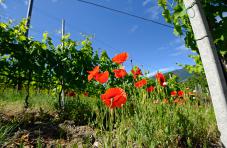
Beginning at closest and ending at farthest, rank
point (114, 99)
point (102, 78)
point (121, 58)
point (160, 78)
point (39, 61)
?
point (114, 99)
point (102, 78)
point (121, 58)
point (160, 78)
point (39, 61)

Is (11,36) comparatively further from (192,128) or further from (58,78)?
(192,128)

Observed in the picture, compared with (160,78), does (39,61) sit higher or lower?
higher

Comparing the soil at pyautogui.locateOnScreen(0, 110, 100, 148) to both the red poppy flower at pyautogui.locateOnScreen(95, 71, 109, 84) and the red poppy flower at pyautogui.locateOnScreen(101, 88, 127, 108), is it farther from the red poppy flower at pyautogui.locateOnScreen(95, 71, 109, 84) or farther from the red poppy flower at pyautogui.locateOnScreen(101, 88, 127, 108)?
the red poppy flower at pyautogui.locateOnScreen(95, 71, 109, 84)

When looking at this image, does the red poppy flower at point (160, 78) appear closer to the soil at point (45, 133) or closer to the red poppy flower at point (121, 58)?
the red poppy flower at point (121, 58)

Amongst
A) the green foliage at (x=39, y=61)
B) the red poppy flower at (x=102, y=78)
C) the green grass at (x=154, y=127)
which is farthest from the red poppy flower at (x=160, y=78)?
the green foliage at (x=39, y=61)

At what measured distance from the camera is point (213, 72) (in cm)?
207

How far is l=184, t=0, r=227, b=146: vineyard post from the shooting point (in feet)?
6.67

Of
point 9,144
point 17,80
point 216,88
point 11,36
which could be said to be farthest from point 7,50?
point 216,88

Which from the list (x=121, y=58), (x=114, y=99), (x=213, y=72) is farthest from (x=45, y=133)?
(x=213, y=72)

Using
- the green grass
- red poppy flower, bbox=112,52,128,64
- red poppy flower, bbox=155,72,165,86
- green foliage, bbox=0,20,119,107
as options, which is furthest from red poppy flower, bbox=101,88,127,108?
green foliage, bbox=0,20,119,107

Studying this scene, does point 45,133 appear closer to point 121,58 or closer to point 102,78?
point 102,78

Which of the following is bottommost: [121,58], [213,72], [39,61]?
[213,72]

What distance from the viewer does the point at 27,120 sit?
3.91m

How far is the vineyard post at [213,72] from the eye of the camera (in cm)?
203
